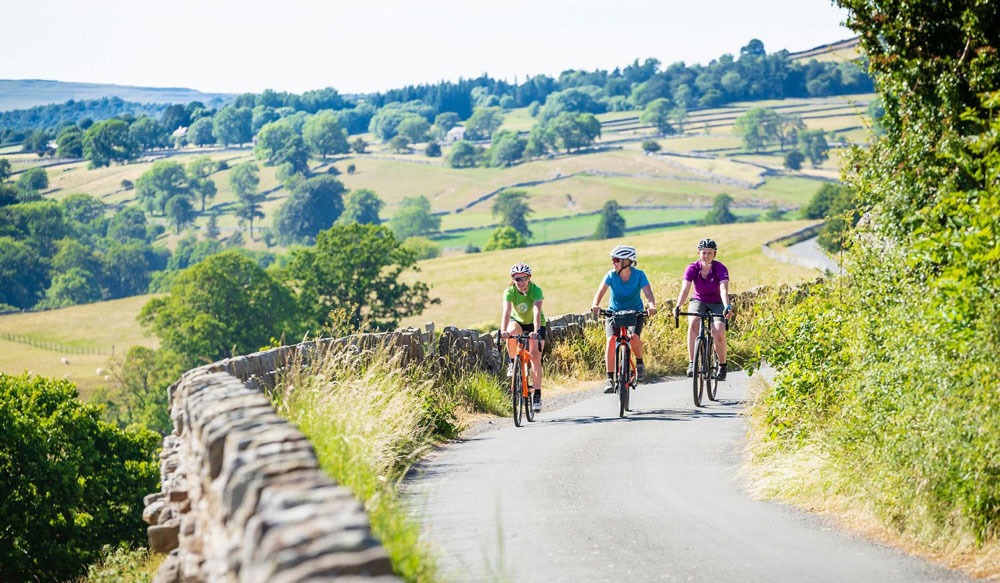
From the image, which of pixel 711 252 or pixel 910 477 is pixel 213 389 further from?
pixel 711 252

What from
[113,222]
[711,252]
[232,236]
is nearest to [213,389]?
[711,252]

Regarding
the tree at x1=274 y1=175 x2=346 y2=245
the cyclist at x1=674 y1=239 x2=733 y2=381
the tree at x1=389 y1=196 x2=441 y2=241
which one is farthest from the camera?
the tree at x1=274 y1=175 x2=346 y2=245

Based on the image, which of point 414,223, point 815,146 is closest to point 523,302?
point 414,223

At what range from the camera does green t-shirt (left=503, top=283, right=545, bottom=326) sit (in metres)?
14.4

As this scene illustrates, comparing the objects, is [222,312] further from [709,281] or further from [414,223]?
[414,223]

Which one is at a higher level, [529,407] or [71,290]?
[529,407]

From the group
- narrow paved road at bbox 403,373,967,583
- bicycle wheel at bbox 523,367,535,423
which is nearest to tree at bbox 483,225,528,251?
bicycle wheel at bbox 523,367,535,423

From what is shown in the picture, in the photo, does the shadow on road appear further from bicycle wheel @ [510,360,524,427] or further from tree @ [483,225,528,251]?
tree @ [483,225,528,251]

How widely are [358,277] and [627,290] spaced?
6548cm

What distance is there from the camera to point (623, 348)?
1448 centimetres

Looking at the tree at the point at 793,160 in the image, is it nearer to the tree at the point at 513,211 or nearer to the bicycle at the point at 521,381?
the tree at the point at 513,211

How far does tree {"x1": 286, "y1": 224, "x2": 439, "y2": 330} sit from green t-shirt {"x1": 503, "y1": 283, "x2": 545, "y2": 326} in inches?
2475

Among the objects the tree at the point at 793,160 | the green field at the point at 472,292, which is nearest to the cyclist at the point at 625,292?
the green field at the point at 472,292

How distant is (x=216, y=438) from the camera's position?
592 centimetres
